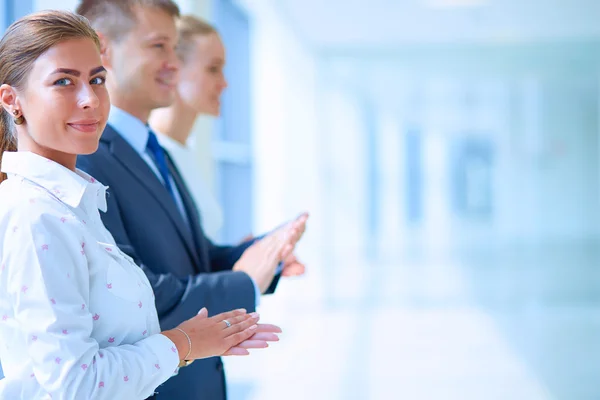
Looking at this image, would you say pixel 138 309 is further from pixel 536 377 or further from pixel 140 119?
pixel 536 377

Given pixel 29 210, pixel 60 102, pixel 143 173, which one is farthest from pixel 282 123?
pixel 29 210

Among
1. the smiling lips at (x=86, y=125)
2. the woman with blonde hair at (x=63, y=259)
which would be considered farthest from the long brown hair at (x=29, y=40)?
the smiling lips at (x=86, y=125)

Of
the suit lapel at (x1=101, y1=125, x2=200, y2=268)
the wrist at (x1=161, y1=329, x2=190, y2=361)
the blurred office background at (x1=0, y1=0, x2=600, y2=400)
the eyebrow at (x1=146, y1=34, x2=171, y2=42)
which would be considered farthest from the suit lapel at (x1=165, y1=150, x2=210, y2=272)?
the blurred office background at (x1=0, y1=0, x2=600, y2=400)

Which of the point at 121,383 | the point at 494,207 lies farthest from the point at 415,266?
the point at 121,383

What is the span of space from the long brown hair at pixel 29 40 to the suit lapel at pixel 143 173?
1.80 ft

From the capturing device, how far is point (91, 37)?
138 cm

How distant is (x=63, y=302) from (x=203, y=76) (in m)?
1.76

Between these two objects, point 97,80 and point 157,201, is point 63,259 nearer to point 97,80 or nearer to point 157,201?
point 97,80

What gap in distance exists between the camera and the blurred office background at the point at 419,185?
5516 mm

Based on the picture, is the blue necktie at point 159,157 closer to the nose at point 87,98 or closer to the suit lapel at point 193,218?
the suit lapel at point 193,218

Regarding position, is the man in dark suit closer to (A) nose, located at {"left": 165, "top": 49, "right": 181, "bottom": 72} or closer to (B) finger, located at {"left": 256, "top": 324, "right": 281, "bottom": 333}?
(A) nose, located at {"left": 165, "top": 49, "right": 181, "bottom": 72}

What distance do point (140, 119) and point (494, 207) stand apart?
10723 mm

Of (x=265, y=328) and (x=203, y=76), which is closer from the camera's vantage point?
(x=265, y=328)

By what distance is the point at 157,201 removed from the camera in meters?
1.91
